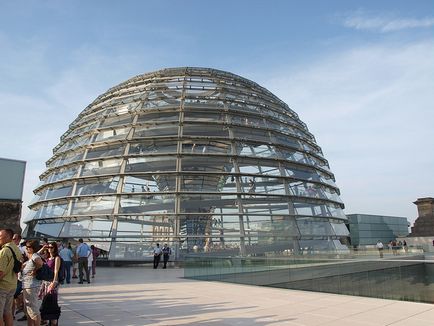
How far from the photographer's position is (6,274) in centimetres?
542

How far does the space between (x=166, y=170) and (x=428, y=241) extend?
3358 centimetres

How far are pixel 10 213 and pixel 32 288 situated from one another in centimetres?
1826

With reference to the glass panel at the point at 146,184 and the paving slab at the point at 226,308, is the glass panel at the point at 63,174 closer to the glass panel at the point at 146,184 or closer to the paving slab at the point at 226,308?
the glass panel at the point at 146,184

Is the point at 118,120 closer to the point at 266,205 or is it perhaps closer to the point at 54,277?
the point at 266,205

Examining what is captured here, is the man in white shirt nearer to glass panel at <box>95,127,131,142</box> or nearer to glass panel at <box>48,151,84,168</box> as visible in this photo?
glass panel at <box>95,127,131,142</box>

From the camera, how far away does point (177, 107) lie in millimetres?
23578

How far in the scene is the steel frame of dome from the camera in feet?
64.1

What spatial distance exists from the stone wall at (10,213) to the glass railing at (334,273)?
466 inches

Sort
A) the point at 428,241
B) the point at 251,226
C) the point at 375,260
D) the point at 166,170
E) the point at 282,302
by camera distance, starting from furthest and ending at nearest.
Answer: the point at 428,241 < the point at 166,170 < the point at 251,226 < the point at 375,260 < the point at 282,302

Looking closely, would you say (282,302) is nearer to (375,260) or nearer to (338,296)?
(338,296)

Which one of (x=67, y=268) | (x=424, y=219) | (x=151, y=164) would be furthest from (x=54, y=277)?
(x=424, y=219)

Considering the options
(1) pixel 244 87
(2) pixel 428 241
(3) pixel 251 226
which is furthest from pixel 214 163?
(2) pixel 428 241

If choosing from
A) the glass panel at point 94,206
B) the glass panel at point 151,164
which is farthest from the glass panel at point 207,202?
the glass panel at point 94,206

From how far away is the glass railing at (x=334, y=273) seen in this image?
9.76 meters
